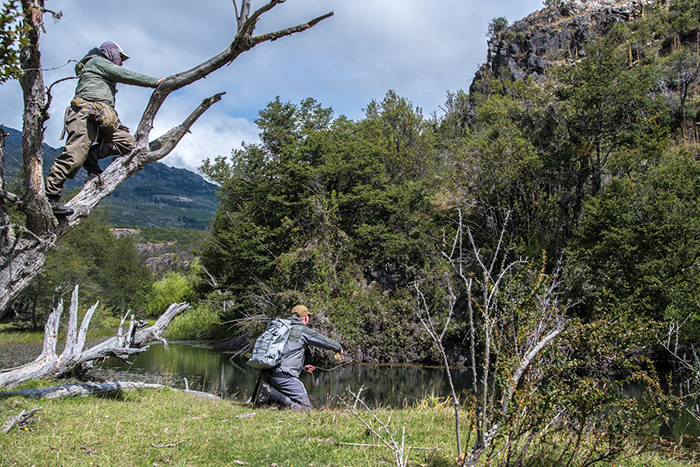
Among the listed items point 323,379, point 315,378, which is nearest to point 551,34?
point 323,379

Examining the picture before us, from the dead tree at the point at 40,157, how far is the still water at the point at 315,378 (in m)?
7.89

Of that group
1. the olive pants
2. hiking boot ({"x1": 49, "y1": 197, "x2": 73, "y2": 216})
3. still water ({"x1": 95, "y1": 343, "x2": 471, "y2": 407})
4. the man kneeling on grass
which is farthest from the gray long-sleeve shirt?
still water ({"x1": 95, "y1": 343, "x2": 471, "y2": 407})

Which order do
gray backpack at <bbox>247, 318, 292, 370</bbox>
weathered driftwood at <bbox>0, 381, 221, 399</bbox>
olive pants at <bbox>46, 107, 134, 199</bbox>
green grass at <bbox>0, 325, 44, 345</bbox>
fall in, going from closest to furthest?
olive pants at <bbox>46, 107, 134, 199</bbox> → weathered driftwood at <bbox>0, 381, 221, 399</bbox> → gray backpack at <bbox>247, 318, 292, 370</bbox> → green grass at <bbox>0, 325, 44, 345</bbox>

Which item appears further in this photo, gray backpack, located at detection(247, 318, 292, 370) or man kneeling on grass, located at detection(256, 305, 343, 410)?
man kneeling on grass, located at detection(256, 305, 343, 410)

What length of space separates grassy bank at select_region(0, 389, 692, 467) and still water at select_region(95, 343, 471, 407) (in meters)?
5.72

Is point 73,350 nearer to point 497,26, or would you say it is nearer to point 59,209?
point 59,209

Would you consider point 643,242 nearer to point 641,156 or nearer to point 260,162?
point 641,156

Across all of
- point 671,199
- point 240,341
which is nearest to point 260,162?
point 240,341

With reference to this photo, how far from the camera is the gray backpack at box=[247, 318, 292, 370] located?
6.23m

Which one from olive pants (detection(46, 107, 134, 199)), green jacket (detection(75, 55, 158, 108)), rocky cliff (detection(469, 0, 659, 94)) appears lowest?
olive pants (detection(46, 107, 134, 199))

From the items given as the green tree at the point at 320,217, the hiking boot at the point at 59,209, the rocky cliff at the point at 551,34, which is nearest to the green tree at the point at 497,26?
the rocky cliff at the point at 551,34

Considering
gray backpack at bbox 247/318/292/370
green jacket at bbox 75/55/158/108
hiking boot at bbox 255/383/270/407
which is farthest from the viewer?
hiking boot at bbox 255/383/270/407

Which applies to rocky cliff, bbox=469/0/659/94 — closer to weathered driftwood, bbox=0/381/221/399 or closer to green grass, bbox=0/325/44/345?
green grass, bbox=0/325/44/345

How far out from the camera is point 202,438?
441cm
